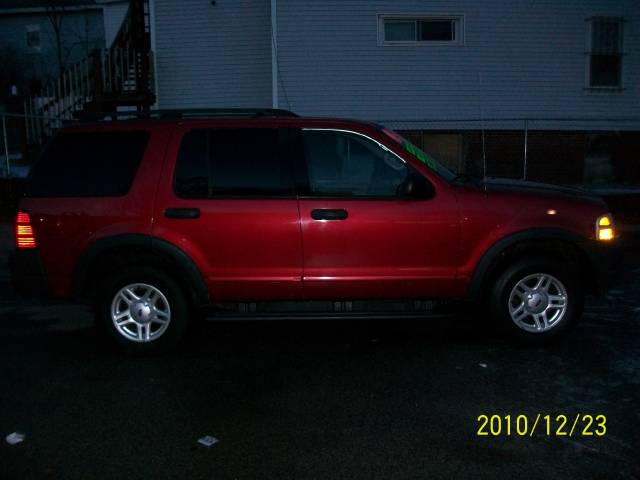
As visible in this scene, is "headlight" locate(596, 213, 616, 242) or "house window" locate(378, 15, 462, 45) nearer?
"headlight" locate(596, 213, 616, 242)

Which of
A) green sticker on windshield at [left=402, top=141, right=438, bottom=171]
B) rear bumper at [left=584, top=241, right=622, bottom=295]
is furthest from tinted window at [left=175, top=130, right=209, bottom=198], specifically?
rear bumper at [left=584, top=241, right=622, bottom=295]

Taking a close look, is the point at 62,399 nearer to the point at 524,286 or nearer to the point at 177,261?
the point at 177,261

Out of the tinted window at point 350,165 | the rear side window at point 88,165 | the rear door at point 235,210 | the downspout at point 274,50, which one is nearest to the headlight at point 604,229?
the tinted window at point 350,165

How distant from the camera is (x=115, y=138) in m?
5.38

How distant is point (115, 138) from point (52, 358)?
74.5 inches

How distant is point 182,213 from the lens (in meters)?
5.22

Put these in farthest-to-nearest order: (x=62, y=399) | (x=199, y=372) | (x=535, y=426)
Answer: (x=199, y=372) → (x=62, y=399) → (x=535, y=426)

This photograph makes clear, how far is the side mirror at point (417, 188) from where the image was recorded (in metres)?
5.22

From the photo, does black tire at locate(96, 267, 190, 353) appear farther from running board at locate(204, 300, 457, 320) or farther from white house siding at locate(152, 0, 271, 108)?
white house siding at locate(152, 0, 271, 108)

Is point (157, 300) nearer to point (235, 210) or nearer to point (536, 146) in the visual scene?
point (235, 210)

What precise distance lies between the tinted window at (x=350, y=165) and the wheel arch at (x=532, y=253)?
952mm

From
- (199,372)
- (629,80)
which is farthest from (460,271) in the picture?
(629,80)

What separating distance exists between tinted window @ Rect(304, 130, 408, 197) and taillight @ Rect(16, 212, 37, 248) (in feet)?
7.46
